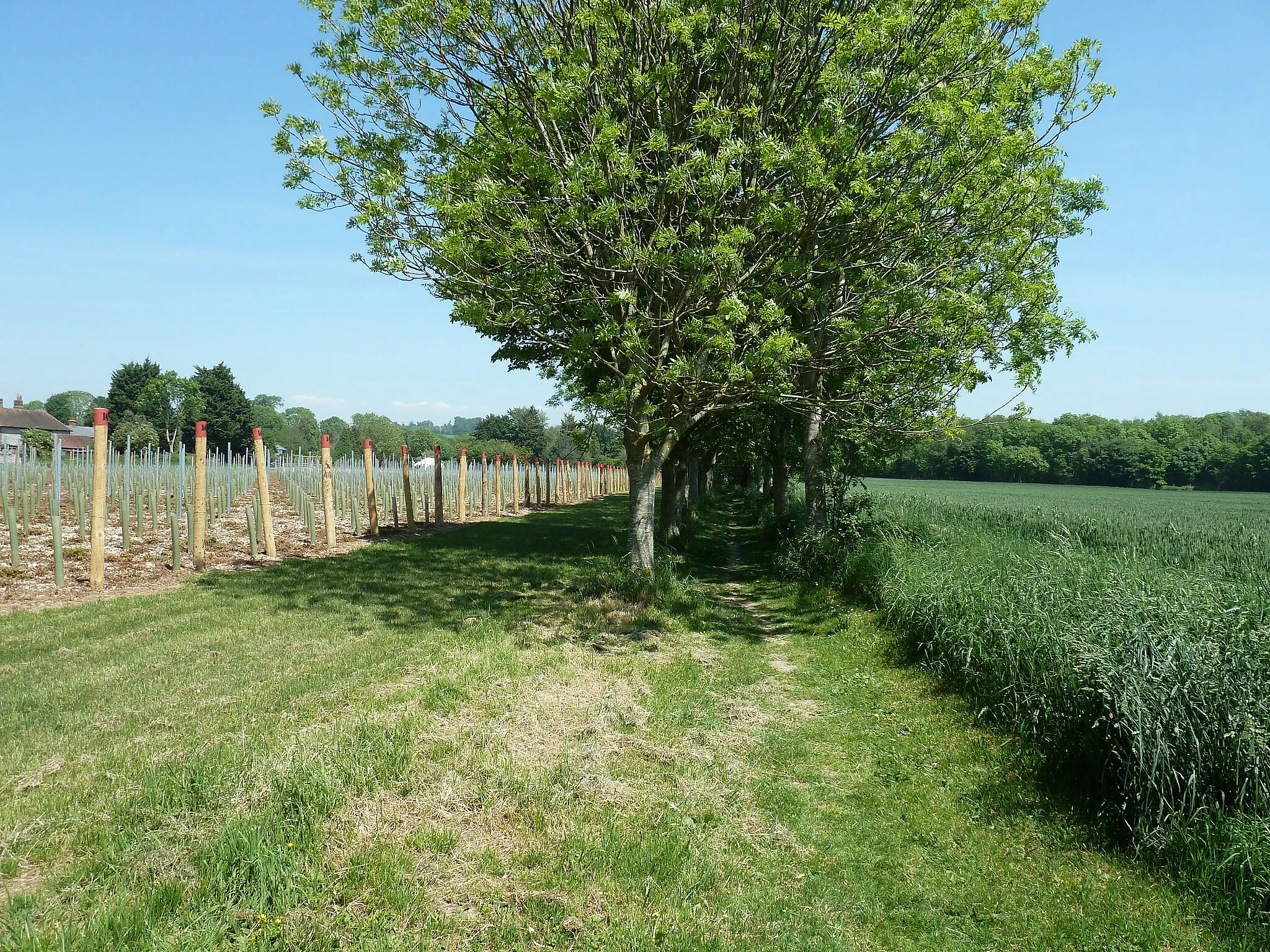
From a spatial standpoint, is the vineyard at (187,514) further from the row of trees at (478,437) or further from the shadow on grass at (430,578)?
the row of trees at (478,437)

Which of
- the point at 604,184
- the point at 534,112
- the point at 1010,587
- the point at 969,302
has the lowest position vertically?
the point at 1010,587

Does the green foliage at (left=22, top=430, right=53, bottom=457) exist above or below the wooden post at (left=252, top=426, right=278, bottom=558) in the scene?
above

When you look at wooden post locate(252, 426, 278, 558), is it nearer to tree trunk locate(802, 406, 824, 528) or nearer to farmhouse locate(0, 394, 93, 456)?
tree trunk locate(802, 406, 824, 528)

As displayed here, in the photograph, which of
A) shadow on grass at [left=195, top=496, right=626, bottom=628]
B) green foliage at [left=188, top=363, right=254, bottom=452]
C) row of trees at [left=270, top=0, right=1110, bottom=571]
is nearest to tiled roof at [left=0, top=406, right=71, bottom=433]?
green foliage at [left=188, top=363, right=254, bottom=452]

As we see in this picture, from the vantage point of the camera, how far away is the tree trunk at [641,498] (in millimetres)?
11398

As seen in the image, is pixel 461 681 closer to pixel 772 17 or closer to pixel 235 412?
pixel 772 17

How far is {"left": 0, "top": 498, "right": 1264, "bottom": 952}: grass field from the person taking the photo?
3643mm

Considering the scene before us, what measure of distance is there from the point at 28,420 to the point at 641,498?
9151cm

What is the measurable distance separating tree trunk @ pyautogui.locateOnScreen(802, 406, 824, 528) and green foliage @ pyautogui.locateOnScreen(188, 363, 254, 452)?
73.7 meters

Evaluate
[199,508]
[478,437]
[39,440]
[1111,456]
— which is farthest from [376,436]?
[199,508]

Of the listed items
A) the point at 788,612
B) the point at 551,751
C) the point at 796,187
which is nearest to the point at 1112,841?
the point at 551,751

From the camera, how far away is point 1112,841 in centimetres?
463

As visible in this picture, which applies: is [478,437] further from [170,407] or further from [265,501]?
[265,501]

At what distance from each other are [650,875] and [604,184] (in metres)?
7.40
